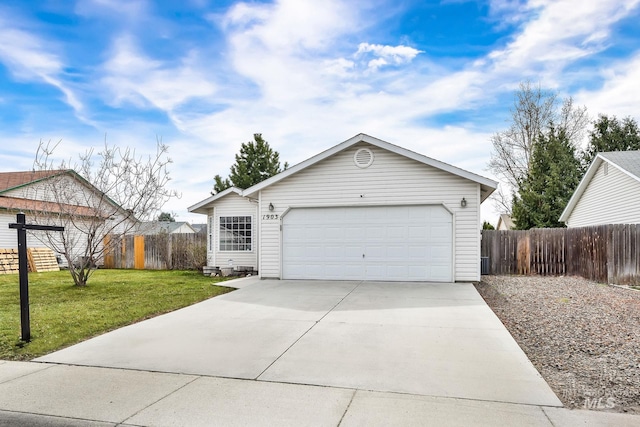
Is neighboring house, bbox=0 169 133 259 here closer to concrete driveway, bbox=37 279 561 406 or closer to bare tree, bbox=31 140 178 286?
bare tree, bbox=31 140 178 286

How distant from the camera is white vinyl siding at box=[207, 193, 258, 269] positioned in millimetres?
15719

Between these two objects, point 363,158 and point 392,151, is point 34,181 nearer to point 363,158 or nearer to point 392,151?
point 363,158

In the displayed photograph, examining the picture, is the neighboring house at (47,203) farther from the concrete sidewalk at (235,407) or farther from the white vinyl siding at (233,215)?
the concrete sidewalk at (235,407)

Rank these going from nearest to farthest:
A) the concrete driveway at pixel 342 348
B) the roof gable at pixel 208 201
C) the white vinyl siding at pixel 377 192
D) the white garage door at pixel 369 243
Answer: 1. the concrete driveway at pixel 342 348
2. the white vinyl siding at pixel 377 192
3. the white garage door at pixel 369 243
4. the roof gable at pixel 208 201

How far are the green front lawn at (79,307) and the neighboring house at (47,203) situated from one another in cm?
206

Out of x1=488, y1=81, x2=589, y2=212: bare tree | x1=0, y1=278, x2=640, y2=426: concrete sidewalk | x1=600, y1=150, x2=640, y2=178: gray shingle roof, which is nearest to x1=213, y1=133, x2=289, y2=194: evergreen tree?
x1=488, y1=81, x2=589, y2=212: bare tree

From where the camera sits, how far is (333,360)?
4.68 meters

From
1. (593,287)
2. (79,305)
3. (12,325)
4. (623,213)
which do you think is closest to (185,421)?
(12,325)

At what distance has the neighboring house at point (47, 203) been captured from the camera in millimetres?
12461

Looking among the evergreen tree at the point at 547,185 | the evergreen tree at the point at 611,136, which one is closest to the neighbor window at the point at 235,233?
the evergreen tree at the point at 547,185

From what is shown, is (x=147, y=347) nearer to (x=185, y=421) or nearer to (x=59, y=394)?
(x=59, y=394)

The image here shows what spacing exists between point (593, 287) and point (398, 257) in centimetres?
526

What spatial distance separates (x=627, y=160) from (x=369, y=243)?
36.1 feet

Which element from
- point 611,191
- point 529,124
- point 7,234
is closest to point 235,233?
point 7,234
